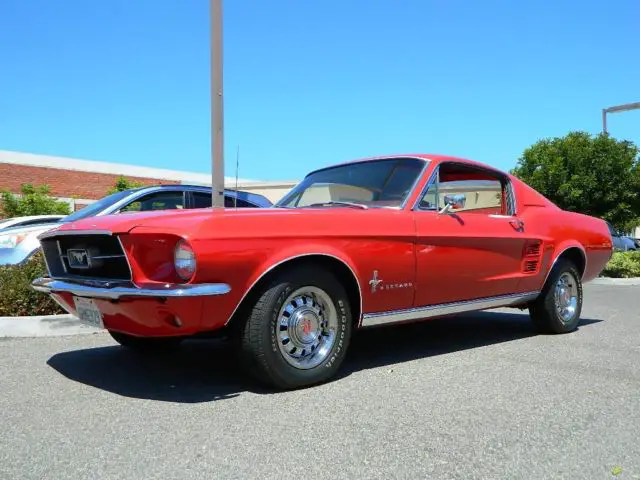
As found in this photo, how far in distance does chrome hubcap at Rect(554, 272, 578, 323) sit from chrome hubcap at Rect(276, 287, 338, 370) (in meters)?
2.97

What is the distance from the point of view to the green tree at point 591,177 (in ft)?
70.0

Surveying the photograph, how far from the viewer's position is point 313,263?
3.82 metres

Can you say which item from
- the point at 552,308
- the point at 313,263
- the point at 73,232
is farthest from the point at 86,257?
the point at 552,308

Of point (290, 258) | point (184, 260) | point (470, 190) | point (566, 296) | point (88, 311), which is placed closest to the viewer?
point (184, 260)

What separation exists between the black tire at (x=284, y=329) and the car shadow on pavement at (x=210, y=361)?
0.70 feet

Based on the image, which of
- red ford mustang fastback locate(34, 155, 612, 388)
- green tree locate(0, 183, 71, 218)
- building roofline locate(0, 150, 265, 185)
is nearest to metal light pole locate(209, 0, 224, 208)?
red ford mustang fastback locate(34, 155, 612, 388)

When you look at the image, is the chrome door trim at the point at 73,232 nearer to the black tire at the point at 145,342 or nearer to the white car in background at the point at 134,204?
the black tire at the point at 145,342

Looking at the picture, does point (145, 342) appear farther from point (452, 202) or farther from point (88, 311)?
point (452, 202)

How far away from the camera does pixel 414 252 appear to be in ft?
14.2

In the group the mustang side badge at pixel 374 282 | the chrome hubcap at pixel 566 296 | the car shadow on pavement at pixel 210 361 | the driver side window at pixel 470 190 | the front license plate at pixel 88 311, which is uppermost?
the driver side window at pixel 470 190

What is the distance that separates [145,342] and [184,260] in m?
1.77

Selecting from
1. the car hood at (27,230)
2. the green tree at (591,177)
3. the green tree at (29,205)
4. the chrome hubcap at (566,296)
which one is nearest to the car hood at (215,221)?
the chrome hubcap at (566,296)

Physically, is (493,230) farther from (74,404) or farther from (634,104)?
(634,104)

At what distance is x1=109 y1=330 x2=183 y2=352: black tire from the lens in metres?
4.67
